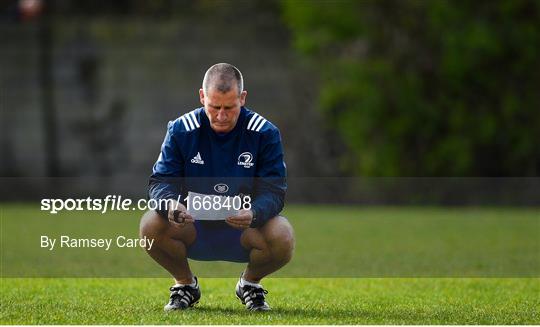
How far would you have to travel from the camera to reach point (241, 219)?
5539 mm

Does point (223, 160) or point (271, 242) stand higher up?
point (223, 160)

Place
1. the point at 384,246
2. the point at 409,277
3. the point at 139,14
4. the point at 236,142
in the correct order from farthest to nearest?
1. the point at 139,14
2. the point at 384,246
3. the point at 409,277
4. the point at 236,142

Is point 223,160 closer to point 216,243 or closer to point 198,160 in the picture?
point 198,160

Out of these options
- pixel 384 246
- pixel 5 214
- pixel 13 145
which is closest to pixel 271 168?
pixel 384 246

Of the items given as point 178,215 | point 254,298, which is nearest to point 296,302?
point 254,298

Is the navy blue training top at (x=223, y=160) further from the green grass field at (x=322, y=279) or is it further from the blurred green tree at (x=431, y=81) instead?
the blurred green tree at (x=431, y=81)

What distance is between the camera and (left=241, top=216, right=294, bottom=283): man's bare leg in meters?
5.85

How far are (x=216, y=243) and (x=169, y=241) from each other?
10.1 inches

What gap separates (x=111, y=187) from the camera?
19.0m

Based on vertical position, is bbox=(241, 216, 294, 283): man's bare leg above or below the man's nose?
below

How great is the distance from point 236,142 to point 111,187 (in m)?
13.4

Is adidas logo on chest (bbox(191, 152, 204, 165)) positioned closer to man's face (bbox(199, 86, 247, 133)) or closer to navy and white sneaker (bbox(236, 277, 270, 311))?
man's face (bbox(199, 86, 247, 133))

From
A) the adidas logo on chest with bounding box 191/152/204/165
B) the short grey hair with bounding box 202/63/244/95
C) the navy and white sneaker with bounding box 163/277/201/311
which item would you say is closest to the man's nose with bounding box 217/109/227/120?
the short grey hair with bounding box 202/63/244/95

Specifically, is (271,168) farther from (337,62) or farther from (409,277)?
(337,62)
